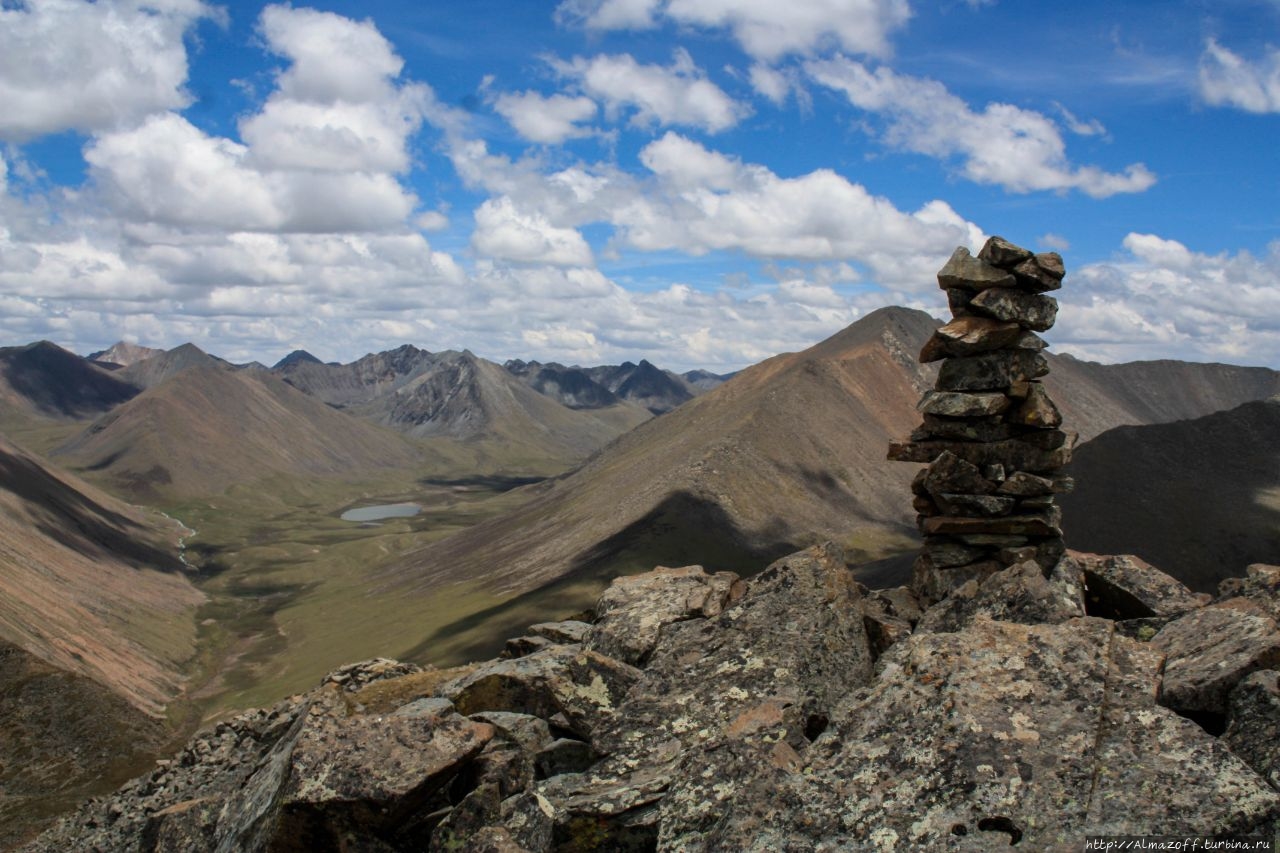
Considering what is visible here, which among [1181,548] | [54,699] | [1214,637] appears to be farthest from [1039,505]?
[1181,548]

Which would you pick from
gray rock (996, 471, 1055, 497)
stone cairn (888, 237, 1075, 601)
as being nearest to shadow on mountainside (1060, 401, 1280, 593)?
stone cairn (888, 237, 1075, 601)

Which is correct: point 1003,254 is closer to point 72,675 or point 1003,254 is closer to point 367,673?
point 367,673

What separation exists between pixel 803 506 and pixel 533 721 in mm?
180233

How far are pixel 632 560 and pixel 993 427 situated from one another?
13688 cm

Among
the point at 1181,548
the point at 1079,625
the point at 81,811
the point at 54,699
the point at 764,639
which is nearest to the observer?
the point at 1079,625

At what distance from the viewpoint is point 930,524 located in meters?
22.6

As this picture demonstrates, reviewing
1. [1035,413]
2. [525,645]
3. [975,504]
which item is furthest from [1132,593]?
[525,645]

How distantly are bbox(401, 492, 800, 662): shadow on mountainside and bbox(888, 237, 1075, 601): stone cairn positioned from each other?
112 m

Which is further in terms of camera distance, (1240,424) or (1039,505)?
(1240,424)

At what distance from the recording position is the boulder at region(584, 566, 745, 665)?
702 inches

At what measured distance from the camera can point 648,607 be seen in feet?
62.2

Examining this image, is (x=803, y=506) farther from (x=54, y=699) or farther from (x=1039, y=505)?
(x=1039, y=505)

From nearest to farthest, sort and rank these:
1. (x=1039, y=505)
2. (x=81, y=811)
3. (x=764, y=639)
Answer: (x=764, y=639) < (x=1039, y=505) < (x=81, y=811)

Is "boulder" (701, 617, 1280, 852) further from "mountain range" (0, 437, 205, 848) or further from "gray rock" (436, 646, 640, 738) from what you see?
"mountain range" (0, 437, 205, 848)
